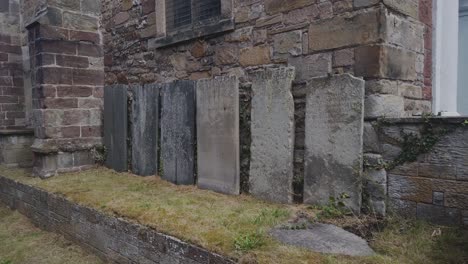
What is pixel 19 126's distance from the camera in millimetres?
7164

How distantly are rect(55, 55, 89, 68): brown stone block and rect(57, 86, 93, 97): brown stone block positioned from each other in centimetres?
31

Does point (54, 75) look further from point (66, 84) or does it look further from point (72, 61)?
point (72, 61)

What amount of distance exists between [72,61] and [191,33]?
1749 millimetres

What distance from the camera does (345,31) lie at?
10.3ft

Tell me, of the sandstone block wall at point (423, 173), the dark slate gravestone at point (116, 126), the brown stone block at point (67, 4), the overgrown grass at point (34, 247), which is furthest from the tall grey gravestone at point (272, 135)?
the brown stone block at point (67, 4)

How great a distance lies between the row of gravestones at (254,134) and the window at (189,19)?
88cm

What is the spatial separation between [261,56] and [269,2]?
0.58 metres

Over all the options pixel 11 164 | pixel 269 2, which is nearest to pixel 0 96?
pixel 11 164

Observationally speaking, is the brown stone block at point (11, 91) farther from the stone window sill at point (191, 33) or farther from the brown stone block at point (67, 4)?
the stone window sill at point (191, 33)

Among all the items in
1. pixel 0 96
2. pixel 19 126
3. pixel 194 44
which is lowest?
pixel 19 126

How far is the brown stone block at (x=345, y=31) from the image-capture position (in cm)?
296

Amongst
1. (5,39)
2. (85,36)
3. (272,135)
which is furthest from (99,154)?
(5,39)

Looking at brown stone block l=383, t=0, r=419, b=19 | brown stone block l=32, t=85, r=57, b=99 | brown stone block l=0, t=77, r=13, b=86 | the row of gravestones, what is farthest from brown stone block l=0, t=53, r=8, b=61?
brown stone block l=383, t=0, r=419, b=19

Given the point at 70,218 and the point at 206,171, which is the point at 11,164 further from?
the point at 206,171
